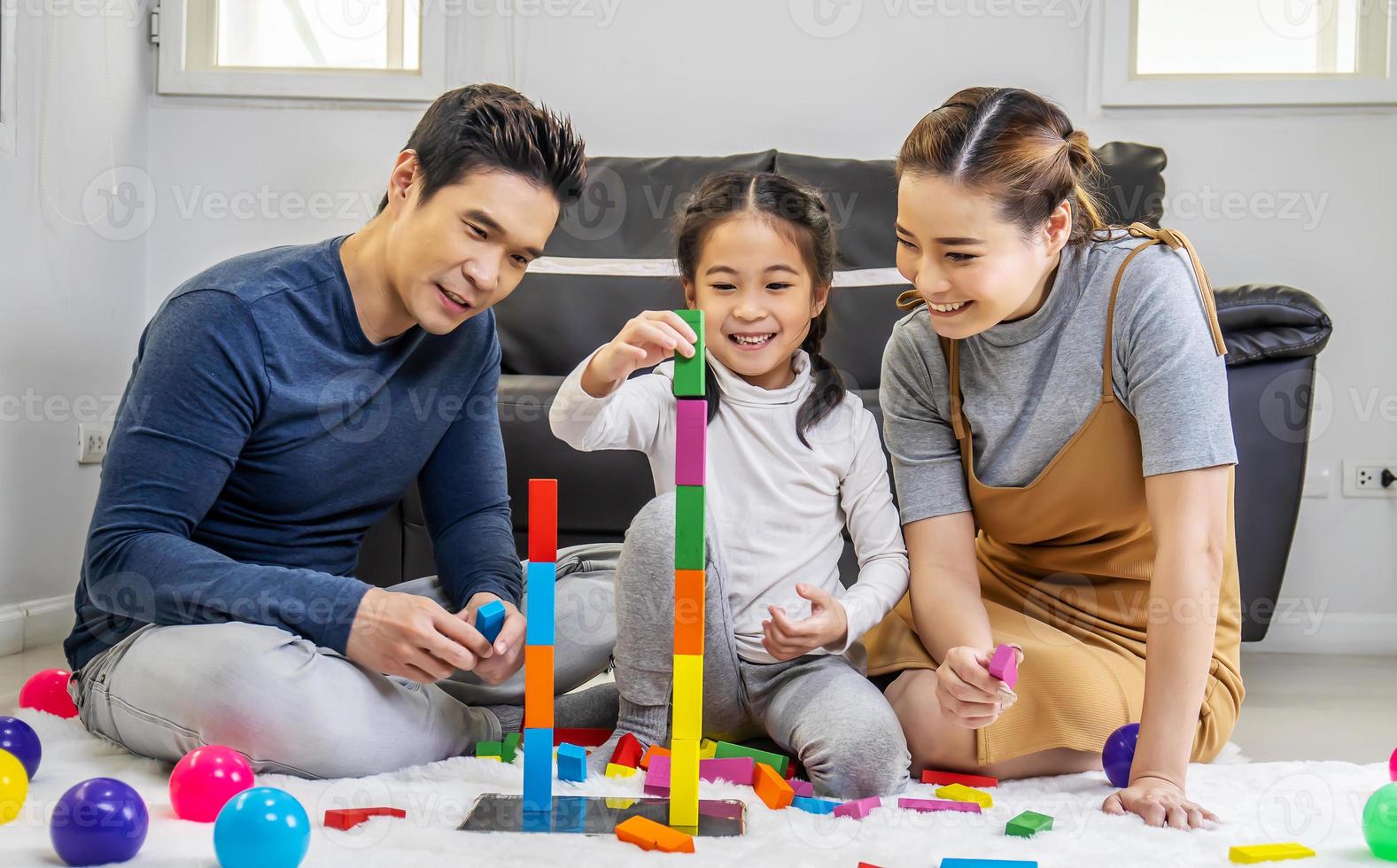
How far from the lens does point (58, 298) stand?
6.98ft

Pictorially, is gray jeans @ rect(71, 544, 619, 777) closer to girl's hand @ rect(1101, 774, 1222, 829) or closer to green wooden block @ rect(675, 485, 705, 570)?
green wooden block @ rect(675, 485, 705, 570)

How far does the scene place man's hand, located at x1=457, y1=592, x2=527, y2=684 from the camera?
1.13 m

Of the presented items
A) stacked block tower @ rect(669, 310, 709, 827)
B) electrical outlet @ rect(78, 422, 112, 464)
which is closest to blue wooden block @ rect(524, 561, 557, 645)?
stacked block tower @ rect(669, 310, 709, 827)

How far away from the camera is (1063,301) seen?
1.23 m

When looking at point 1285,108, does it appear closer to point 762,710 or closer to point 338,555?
point 762,710

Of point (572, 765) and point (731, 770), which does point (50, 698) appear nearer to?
point (572, 765)

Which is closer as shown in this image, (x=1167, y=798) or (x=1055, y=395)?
(x=1167, y=798)

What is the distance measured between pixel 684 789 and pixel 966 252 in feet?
Answer: 1.92

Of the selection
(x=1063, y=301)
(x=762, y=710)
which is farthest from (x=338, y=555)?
(x=1063, y=301)

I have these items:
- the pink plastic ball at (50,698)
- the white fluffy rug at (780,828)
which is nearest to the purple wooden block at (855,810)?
the white fluffy rug at (780,828)

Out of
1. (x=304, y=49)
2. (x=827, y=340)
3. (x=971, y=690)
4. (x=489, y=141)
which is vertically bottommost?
(x=971, y=690)

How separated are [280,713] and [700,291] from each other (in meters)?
0.65

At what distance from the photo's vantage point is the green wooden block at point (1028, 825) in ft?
3.19

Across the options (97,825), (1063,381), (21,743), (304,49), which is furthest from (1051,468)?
(304,49)
